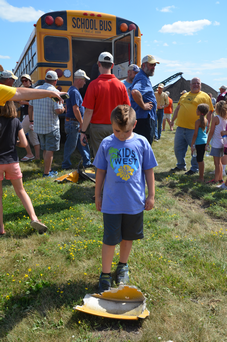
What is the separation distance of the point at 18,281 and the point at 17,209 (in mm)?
1918

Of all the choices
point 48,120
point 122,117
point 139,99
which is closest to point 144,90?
point 139,99

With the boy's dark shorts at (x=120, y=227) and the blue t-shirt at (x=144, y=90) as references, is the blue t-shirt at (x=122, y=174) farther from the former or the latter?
the blue t-shirt at (x=144, y=90)

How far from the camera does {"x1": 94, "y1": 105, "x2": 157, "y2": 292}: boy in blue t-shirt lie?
247 centimetres

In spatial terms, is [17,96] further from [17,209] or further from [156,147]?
[156,147]

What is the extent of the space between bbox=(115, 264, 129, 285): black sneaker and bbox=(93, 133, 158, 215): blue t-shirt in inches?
29.3

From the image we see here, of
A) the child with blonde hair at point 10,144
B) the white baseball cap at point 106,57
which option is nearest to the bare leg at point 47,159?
the child with blonde hair at point 10,144

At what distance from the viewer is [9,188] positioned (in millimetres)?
5598

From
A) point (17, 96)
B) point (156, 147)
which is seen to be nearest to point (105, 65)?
point (17, 96)

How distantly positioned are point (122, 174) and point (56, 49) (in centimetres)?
689

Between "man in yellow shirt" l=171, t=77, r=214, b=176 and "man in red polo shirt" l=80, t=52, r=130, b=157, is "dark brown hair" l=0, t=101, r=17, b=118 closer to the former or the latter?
"man in red polo shirt" l=80, t=52, r=130, b=157

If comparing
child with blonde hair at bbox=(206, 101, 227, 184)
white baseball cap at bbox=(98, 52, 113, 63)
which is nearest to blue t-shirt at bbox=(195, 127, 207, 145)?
child with blonde hair at bbox=(206, 101, 227, 184)

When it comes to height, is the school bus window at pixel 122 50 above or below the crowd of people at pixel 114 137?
above

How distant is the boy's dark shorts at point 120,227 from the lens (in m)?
2.54

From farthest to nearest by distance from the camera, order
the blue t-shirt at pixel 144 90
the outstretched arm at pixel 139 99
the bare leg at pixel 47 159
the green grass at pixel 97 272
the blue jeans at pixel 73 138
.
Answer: the blue jeans at pixel 73 138
the bare leg at pixel 47 159
the blue t-shirt at pixel 144 90
the outstretched arm at pixel 139 99
the green grass at pixel 97 272
